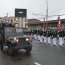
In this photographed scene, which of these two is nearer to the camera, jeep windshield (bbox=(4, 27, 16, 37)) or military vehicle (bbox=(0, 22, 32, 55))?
military vehicle (bbox=(0, 22, 32, 55))

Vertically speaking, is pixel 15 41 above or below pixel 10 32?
below

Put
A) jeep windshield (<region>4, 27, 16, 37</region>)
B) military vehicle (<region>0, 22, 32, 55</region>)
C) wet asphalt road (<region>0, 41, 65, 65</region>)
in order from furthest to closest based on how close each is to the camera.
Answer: jeep windshield (<region>4, 27, 16, 37</region>) < military vehicle (<region>0, 22, 32, 55</region>) < wet asphalt road (<region>0, 41, 65, 65</region>)

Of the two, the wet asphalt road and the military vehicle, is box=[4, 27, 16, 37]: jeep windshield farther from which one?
the wet asphalt road

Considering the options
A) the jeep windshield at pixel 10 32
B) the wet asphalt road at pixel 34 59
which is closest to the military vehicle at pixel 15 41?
the jeep windshield at pixel 10 32

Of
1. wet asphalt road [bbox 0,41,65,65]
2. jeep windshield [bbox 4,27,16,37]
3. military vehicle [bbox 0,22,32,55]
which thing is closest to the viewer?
wet asphalt road [bbox 0,41,65,65]

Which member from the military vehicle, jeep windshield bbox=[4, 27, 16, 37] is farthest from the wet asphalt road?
jeep windshield bbox=[4, 27, 16, 37]

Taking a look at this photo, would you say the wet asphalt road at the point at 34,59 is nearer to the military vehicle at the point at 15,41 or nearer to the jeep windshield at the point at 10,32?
the military vehicle at the point at 15,41

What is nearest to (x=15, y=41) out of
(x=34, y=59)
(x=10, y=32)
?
(x=10, y=32)

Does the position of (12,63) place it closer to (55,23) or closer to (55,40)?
(55,40)

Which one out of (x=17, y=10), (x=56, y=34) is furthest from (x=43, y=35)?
(x=17, y=10)

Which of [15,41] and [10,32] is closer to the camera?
[15,41]

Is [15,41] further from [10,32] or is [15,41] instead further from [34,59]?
[34,59]

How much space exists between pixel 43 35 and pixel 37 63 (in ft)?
61.9

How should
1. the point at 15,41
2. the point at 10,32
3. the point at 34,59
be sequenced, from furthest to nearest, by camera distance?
the point at 10,32 → the point at 15,41 → the point at 34,59
